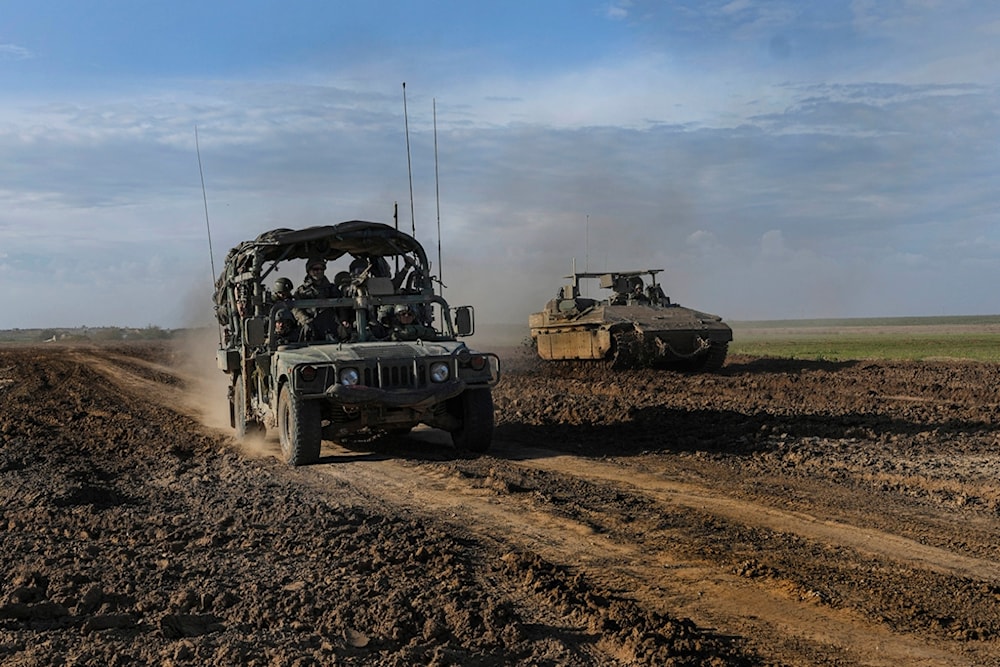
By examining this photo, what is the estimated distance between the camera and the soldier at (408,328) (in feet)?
35.5

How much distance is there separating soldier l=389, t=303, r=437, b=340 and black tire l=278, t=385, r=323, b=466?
5.01 ft

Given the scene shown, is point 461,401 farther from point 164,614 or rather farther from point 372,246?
point 164,614

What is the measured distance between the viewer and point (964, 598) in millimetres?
5195

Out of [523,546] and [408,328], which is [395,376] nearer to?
[408,328]

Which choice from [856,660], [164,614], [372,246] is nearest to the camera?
[856,660]

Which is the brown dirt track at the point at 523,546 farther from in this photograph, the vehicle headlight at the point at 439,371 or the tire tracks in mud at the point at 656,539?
the vehicle headlight at the point at 439,371

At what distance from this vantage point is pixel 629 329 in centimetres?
2138

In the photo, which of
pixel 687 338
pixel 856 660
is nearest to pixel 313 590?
A: pixel 856 660

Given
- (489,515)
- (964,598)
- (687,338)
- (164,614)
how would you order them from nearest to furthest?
(164,614) < (964,598) < (489,515) < (687,338)

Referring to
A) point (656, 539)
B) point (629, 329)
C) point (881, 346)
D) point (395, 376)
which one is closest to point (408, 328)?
point (395, 376)

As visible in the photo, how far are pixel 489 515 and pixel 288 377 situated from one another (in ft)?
10.0

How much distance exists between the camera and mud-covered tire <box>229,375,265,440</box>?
469 inches

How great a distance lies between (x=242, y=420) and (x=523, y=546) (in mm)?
6586

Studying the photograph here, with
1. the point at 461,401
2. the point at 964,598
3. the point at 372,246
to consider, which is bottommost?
the point at 964,598
